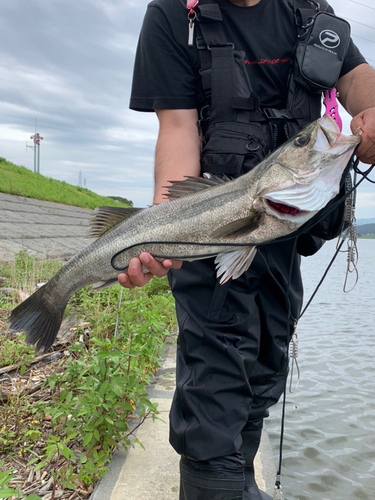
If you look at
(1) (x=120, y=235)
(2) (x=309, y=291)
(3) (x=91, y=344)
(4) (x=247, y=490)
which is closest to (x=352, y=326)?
(2) (x=309, y=291)

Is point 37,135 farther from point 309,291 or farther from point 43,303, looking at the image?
point 43,303

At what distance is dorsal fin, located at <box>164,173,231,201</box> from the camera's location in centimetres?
238

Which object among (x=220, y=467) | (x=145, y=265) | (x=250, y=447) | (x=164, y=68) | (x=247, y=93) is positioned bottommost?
(x=250, y=447)

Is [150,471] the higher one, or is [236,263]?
[236,263]

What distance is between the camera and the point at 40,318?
9.04 ft

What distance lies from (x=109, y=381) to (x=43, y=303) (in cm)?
64

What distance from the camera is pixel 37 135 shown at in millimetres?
61031

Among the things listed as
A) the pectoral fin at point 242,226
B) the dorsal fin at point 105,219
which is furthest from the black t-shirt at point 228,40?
the pectoral fin at point 242,226

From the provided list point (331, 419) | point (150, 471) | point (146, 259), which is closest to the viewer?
point (146, 259)

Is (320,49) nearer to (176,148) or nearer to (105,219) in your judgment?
(176,148)

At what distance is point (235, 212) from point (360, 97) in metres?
1.06

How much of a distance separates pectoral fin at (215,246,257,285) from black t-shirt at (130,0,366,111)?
0.95 m

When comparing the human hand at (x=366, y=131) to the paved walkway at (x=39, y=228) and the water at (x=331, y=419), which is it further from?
the paved walkway at (x=39, y=228)

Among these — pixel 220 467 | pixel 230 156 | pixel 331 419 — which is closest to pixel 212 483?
pixel 220 467
